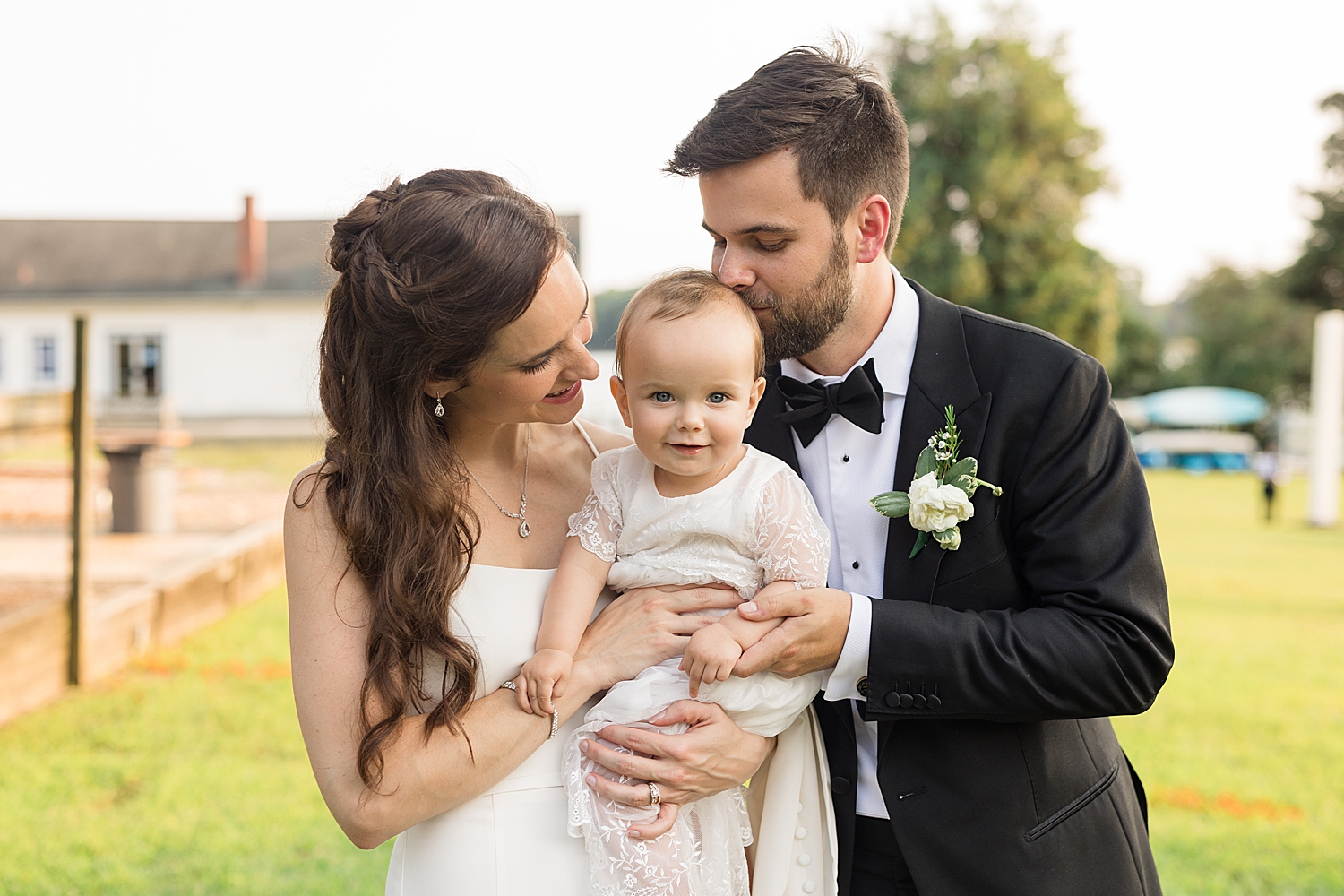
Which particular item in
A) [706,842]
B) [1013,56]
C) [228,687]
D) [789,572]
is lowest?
[228,687]

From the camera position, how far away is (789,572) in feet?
7.71

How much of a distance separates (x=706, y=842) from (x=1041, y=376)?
1.32 m

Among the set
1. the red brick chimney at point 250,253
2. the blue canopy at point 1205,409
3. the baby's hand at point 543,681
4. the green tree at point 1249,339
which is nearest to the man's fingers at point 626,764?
the baby's hand at point 543,681

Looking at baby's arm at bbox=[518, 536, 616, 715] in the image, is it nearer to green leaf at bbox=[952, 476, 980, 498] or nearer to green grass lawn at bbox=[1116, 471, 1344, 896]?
green leaf at bbox=[952, 476, 980, 498]

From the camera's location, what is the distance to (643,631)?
7.72ft

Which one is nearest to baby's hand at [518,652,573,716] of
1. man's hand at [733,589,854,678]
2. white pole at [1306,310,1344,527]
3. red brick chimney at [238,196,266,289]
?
man's hand at [733,589,854,678]

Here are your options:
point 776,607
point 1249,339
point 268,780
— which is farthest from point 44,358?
point 1249,339

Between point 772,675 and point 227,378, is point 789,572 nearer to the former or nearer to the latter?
point 772,675

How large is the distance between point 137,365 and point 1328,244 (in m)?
42.2

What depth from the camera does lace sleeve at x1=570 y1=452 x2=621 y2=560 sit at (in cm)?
244

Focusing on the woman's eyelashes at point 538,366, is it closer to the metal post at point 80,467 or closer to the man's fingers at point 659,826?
the man's fingers at point 659,826

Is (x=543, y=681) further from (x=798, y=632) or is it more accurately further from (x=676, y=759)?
(x=798, y=632)

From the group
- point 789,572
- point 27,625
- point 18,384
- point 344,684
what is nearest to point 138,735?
point 27,625

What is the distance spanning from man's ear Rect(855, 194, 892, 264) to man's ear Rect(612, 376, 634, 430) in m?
0.76
